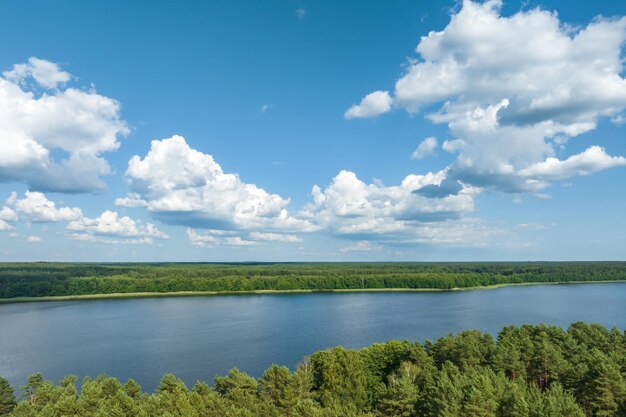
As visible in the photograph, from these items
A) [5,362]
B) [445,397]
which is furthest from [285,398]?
[5,362]

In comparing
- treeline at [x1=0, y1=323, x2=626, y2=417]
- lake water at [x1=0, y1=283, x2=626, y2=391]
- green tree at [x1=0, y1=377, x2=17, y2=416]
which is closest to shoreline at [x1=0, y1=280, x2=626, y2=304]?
lake water at [x1=0, y1=283, x2=626, y2=391]

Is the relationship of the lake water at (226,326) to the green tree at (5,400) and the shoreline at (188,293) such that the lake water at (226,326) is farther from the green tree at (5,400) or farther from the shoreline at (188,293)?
the green tree at (5,400)

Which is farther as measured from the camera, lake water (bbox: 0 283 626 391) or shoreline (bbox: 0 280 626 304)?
A: shoreline (bbox: 0 280 626 304)

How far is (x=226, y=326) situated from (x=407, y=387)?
185 ft

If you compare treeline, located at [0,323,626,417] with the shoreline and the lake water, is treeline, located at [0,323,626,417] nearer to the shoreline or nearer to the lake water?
the lake water

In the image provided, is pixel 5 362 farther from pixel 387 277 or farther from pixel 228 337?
pixel 387 277

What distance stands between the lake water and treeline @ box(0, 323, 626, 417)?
1581 cm

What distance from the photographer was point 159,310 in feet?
330

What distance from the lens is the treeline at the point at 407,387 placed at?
23.1m

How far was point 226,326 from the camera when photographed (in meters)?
77.2

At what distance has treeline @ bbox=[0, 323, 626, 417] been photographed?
23.1 metres

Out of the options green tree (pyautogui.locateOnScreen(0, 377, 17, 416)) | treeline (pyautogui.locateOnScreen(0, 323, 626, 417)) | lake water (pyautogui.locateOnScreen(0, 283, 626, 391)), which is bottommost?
lake water (pyautogui.locateOnScreen(0, 283, 626, 391))

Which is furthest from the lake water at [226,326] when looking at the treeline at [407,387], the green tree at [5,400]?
the treeline at [407,387]

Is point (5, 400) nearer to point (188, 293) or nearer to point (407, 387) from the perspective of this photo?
point (407, 387)
